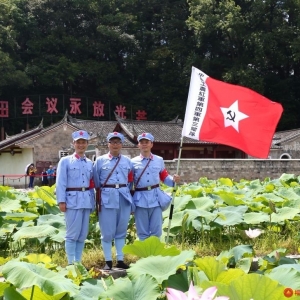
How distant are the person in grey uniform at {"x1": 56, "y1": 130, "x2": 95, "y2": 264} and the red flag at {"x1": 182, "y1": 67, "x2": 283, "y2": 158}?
1.18 m

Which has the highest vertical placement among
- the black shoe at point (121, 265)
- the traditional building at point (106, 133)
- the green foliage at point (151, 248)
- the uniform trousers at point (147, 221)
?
the green foliage at point (151, 248)

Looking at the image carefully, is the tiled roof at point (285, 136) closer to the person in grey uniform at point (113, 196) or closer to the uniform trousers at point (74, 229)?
the person in grey uniform at point (113, 196)

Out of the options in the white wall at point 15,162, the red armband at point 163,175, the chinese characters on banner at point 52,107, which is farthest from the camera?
the chinese characters on banner at point 52,107

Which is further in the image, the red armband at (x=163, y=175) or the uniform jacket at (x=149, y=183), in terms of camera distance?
the red armband at (x=163, y=175)

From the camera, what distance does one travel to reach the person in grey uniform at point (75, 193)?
4.30 meters

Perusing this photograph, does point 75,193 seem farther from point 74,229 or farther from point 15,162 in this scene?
point 15,162

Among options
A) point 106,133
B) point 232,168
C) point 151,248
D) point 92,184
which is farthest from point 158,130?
point 151,248

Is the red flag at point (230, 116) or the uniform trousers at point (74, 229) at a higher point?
the red flag at point (230, 116)

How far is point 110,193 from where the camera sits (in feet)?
14.4

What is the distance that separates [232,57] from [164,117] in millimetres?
6084

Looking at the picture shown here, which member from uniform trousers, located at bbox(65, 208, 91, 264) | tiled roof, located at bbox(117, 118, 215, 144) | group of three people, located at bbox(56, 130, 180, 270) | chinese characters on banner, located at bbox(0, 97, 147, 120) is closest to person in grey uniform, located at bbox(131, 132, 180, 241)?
group of three people, located at bbox(56, 130, 180, 270)

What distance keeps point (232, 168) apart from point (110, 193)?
12.9 metres

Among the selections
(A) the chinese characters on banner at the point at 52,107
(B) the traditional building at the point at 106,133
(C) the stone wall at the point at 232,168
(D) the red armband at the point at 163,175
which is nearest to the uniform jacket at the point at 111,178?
(D) the red armband at the point at 163,175

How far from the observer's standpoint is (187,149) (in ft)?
78.8
